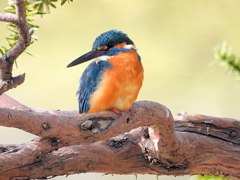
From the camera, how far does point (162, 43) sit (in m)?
3.71

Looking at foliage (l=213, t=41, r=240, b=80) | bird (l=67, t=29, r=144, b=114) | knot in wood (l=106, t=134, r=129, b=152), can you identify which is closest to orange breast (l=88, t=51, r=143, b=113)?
bird (l=67, t=29, r=144, b=114)

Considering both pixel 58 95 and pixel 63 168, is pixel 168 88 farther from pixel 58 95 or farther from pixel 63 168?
pixel 63 168

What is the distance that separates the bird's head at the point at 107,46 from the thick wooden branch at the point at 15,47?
605 mm

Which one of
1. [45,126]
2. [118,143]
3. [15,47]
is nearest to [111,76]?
[118,143]

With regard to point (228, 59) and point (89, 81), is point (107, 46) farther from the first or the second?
point (228, 59)

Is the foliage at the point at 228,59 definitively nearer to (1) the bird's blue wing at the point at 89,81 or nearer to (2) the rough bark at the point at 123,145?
(2) the rough bark at the point at 123,145

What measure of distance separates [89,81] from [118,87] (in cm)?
16

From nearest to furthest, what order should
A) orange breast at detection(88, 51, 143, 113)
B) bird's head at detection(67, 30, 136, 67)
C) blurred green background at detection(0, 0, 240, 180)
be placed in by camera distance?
1. orange breast at detection(88, 51, 143, 113)
2. bird's head at detection(67, 30, 136, 67)
3. blurred green background at detection(0, 0, 240, 180)

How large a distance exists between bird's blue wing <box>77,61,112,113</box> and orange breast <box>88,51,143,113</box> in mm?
22

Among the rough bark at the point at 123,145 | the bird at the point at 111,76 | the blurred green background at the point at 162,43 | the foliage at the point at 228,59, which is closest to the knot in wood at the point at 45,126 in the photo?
the rough bark at the point at 123,145

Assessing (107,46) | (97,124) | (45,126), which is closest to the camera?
(45,126)

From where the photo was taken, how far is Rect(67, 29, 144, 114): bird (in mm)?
1424

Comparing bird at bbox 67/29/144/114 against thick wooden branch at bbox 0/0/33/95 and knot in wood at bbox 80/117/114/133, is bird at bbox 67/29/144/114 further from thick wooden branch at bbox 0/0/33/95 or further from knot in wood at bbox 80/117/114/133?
thick wooden branch at bbox 0/0/33/95

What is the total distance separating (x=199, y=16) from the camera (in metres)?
3.72
